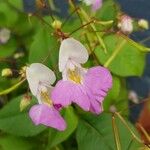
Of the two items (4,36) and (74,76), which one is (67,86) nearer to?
(74,76)

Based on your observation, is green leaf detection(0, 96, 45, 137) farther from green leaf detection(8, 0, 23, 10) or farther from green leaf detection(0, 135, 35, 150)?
green leaf detection(8, 0, 23, 10)

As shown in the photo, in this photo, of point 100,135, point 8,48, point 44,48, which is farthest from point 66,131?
A: point 8,48

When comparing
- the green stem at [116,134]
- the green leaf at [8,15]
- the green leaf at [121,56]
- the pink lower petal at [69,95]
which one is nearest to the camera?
the pink lower petal at [69,95]

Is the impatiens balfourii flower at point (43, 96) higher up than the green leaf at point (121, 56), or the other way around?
the impatiens balfourii flower at point (43, 96)

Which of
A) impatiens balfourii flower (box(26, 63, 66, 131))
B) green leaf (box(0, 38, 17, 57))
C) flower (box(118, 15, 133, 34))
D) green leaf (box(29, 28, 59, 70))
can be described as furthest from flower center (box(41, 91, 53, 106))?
green leaf (box(0, 38, 17, 57))

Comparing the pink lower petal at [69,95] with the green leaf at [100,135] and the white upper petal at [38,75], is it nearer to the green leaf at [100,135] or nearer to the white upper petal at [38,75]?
the white upper petal at [38,75]

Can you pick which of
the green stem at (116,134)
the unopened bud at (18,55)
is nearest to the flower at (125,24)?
the green stem at (116,134)

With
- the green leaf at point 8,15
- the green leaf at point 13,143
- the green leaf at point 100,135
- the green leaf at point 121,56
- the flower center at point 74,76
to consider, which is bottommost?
the green leaf at point 100,135
